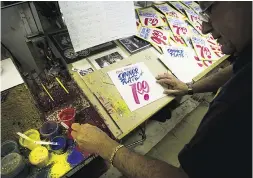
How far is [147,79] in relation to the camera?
1.22 meters

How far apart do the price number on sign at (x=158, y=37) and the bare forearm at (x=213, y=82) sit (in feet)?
1.20

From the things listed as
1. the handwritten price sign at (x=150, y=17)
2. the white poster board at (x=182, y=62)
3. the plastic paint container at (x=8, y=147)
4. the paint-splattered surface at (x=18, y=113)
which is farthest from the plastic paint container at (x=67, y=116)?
the handwritten price sign at (x=150, y=17)

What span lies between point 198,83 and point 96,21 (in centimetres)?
72

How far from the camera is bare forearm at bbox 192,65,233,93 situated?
130 centimetres

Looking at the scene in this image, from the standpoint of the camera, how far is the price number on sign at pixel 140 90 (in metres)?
1.13

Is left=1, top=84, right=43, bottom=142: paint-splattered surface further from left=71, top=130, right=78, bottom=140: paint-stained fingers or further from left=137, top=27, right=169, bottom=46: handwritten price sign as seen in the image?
left=137, top=27, right=169, bottom=46: handwritten price sign

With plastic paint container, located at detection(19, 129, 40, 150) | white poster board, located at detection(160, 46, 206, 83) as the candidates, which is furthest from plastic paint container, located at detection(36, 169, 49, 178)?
white poster board, located at detection(160, 46, 206, 83)

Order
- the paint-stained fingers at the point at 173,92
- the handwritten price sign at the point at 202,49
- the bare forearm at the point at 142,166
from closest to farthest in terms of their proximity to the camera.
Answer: the bare forearm at the point at 142,166 < the paint-stained fingers at the point at 173,92 < the handwritten price sign at the point at 202,49

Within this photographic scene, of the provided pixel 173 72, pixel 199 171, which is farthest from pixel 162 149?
pixel 199 171

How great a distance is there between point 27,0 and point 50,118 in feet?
2.13

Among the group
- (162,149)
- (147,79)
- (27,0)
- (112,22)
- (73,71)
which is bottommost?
(162,149)

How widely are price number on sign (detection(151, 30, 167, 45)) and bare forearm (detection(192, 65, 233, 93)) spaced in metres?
0.37

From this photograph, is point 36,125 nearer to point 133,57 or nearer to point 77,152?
point 77,152

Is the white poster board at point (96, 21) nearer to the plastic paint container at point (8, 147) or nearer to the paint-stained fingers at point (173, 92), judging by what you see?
the paint-stained fingers at point (173, 92)
